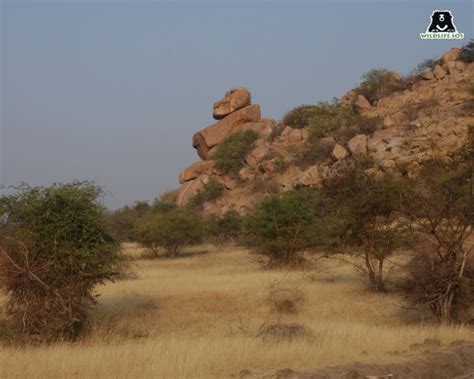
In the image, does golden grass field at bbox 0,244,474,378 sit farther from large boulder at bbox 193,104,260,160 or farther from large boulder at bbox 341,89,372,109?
large boulder at bbox 193,104,260,160

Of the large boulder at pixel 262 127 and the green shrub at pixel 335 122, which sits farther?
the large boulder at pixel 262 127

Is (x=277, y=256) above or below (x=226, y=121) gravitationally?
below

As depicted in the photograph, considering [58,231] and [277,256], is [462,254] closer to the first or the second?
[58,231]

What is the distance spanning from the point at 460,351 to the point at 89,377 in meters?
6.24

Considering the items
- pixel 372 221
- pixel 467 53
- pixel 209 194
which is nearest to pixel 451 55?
pixel 467 53

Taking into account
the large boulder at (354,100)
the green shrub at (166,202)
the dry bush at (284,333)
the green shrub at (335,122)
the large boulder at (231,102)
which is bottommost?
the dry bush at (284,333)

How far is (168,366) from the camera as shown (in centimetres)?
851

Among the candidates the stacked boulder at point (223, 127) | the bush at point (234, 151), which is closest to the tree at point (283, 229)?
the bush at point (234, 151)

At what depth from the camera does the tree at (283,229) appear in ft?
85.9

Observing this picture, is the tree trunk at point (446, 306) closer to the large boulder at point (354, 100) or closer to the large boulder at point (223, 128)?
the large boulder at point (354, 100)

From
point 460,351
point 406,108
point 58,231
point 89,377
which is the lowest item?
point 460,351

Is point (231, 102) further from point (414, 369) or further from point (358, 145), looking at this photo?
point (414, 369)

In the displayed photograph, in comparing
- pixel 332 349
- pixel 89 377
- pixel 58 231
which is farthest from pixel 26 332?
pixel 332 349

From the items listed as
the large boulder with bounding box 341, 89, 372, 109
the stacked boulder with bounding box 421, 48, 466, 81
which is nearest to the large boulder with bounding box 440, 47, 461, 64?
the stacked boulder with bounding box 421, 48, 466, 81
